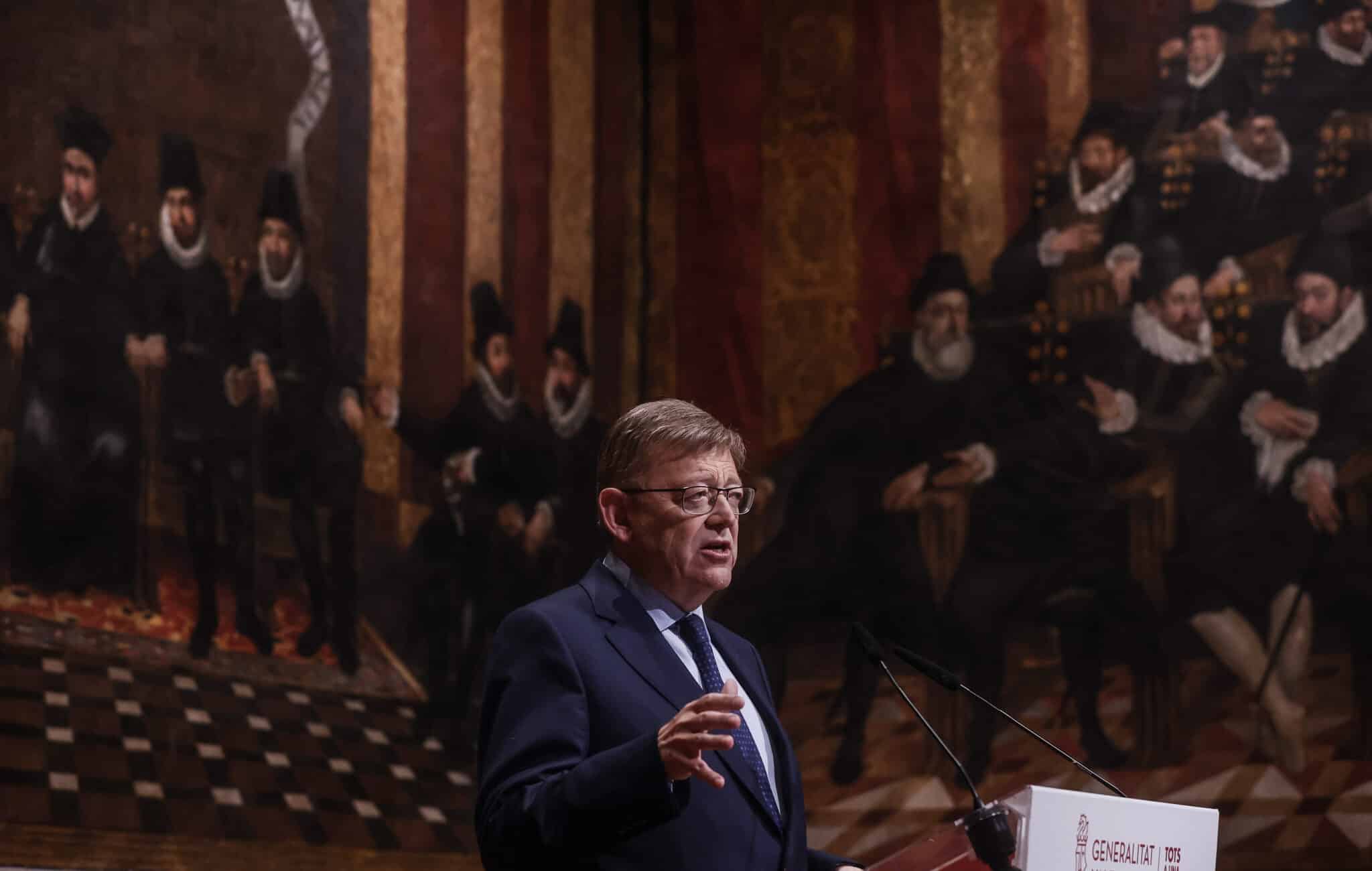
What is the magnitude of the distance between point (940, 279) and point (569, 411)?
2.28 meters

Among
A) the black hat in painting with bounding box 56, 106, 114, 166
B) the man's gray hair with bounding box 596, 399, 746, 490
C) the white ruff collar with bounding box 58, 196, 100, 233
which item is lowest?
the man's gray hair with bounding box 596, 399, 746, 490

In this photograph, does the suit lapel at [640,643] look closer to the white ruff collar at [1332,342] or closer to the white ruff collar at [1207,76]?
the white ruff collar at [1332,342]

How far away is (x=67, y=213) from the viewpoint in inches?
290

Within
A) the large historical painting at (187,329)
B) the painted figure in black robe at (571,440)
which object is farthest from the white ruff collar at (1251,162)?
the large historical painting at (187,329)

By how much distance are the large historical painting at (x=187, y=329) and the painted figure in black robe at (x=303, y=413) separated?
1 cm

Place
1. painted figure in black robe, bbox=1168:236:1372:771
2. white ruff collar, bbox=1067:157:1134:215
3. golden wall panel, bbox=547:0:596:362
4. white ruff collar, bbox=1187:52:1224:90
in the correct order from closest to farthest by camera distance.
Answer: painted figure in black robe, bbox=1168:236:1372:771
white ruff collar, bbox=1187:52:1224:90
white ruff collar, bbox=1067:157:1134:215
golden wall panel, bbox=547:0:596:362

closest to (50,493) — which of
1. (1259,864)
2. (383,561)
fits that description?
(383,561)

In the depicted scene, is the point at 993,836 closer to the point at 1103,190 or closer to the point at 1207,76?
the point at 1103,190

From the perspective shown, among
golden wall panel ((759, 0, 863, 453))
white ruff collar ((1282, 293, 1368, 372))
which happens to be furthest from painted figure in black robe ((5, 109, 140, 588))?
white ruff collar ((1282, 293, 1368, 372))

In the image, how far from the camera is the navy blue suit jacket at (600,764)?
7.90 ft

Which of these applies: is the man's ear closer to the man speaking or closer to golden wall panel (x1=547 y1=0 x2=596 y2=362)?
the man speaking

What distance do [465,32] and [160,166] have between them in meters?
2.33

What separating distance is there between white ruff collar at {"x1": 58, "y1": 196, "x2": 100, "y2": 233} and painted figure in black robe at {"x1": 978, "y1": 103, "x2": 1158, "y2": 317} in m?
4.74

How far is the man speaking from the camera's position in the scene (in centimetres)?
240
